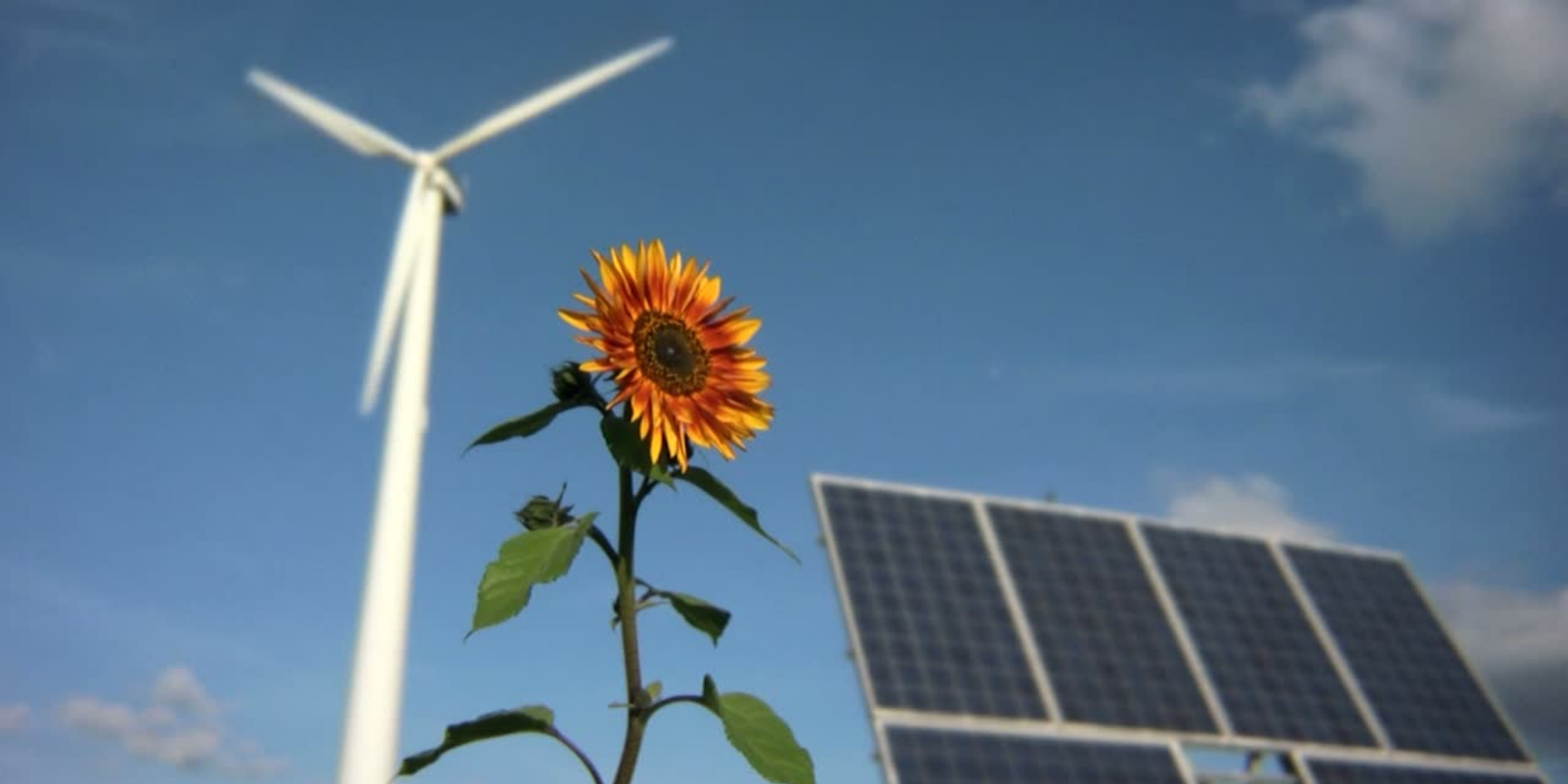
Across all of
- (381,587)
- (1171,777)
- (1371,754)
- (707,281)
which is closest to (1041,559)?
(1171,777)

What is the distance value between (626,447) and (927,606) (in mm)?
14443

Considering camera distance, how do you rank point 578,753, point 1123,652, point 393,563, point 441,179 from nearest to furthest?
point 578,753 → point 393,563 → point 441,179 → point 1123,652

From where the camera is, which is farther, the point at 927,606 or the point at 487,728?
the point at 927,606

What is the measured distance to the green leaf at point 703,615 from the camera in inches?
54.9

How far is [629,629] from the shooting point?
52.5 inches

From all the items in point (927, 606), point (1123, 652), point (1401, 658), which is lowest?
point (1123, 652)

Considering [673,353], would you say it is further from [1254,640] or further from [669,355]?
[1254,640]

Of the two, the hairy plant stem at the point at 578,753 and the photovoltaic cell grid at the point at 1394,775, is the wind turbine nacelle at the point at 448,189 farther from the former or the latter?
the hairy plant stem at the point at 578,753

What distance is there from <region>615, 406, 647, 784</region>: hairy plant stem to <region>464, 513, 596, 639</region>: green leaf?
0.05 metres

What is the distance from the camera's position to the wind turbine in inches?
438

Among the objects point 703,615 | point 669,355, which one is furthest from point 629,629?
point 669,355

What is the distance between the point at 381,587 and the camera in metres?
12.0

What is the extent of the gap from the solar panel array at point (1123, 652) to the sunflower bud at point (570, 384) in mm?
11589

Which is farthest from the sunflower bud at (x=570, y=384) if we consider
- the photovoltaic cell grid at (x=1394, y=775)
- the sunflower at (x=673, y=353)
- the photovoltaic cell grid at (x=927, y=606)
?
the photovoltaic cell grid at (x=1394, y=775)
